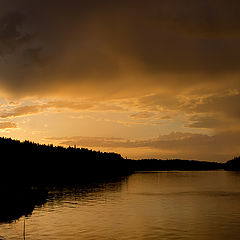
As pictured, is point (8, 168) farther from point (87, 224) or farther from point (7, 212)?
point (87, 224)

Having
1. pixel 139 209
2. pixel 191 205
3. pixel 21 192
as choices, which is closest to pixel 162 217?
pixel 139 209

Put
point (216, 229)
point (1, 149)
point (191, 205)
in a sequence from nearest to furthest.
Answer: point (216, 229) < point (191, 205) < point (1, 149)

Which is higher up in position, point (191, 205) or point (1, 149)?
point (1, 149)

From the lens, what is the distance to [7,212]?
245ft

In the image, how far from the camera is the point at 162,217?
72.9 m

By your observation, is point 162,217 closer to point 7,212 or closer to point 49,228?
point 49,228

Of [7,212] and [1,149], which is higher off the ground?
[1,149]

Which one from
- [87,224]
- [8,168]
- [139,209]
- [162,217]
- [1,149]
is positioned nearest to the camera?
[87,224]

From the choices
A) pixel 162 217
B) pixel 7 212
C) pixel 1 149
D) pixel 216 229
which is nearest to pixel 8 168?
pixel 1 149

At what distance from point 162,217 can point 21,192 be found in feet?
131

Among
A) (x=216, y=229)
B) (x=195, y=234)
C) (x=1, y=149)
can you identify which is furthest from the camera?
(x=1, y=149)

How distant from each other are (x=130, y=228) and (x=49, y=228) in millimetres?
13799

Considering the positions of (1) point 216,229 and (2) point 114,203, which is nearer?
(1) point 216,229

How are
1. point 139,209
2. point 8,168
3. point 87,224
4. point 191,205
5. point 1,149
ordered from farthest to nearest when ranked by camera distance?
point 1,149 < point 8,168 < point 191,205 < point 139,209 < point 87,224
